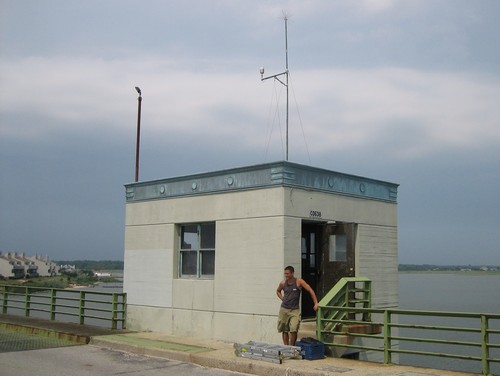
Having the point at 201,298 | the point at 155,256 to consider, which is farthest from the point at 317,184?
the point at 155,256

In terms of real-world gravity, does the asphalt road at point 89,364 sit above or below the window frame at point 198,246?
below

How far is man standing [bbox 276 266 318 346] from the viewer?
11.1 metres

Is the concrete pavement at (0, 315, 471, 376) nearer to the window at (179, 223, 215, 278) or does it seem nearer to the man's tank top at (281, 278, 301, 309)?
the man's tank top at (281, 278, 301, 309)

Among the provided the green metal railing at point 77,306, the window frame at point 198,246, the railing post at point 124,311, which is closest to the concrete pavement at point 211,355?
the green metal railing at point 77,306

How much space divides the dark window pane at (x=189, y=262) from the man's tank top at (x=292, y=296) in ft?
12.8

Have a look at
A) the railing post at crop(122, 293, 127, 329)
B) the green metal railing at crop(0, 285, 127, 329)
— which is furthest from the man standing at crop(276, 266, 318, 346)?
the railing post at crop(122, 293, 127, 329)

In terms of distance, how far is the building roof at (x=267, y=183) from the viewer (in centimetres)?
1253

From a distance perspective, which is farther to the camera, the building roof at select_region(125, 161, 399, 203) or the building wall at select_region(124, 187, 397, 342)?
the building roof at select_region(125, 161, 399, 203)

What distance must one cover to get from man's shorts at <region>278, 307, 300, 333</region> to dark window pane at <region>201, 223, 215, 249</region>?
11.1 feet

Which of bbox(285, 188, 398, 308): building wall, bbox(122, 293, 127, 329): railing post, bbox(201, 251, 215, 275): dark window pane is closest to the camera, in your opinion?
bbox(285, 188, 398, 308): building wall

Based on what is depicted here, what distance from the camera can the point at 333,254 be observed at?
13883mm

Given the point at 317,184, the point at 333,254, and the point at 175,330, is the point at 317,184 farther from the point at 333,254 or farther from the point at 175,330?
the point at 175,330

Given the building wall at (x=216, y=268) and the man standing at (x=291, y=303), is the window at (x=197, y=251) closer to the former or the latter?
the building wall at (x=216, y=268)

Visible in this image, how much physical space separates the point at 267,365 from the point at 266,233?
3.38m
